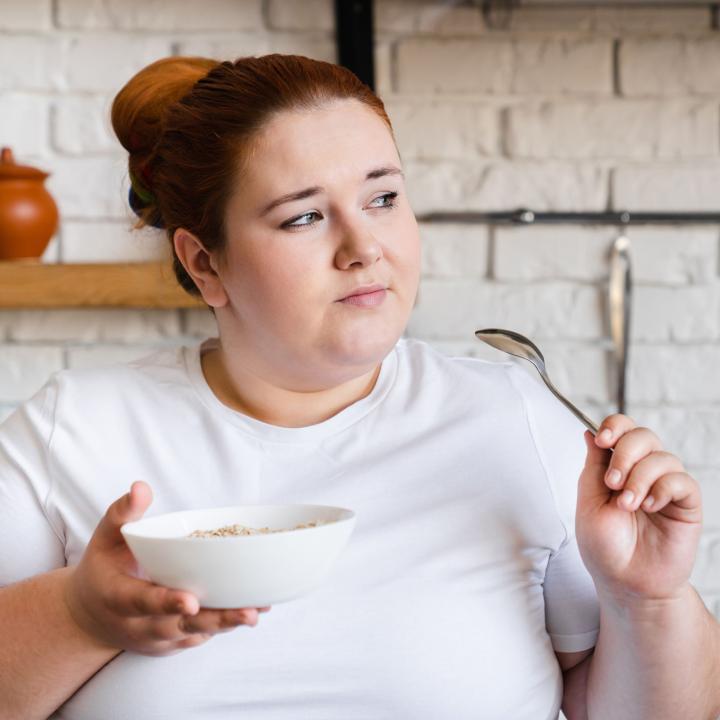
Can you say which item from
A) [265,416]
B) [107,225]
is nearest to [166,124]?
[265,416]

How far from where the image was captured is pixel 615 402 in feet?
6.15

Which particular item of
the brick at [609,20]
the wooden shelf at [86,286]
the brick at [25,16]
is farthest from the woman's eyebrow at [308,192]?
the brick at [25,16]

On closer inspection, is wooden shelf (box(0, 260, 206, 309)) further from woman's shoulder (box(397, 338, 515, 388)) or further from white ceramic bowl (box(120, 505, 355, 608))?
white ceramic bowl (box(120, 505, 355, 608))

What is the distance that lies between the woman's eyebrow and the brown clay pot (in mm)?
702

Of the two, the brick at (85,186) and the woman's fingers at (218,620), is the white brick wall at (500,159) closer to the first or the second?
the brick at (85,186)

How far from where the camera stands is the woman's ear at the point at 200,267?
1260mm

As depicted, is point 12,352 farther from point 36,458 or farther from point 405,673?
point 405,673

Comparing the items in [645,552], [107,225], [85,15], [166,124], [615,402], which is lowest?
[615,402]

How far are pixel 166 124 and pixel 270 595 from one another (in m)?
0.67

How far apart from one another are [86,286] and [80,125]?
31cm

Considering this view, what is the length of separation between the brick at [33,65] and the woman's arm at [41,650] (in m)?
1.02

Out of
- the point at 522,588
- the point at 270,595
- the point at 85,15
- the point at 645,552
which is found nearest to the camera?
the point at 270,595

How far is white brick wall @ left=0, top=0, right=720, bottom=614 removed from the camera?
1.85 metres

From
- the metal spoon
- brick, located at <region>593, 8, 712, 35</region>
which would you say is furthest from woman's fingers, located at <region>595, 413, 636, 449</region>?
brick, located at <region>593, 8, 712, 35</region>
